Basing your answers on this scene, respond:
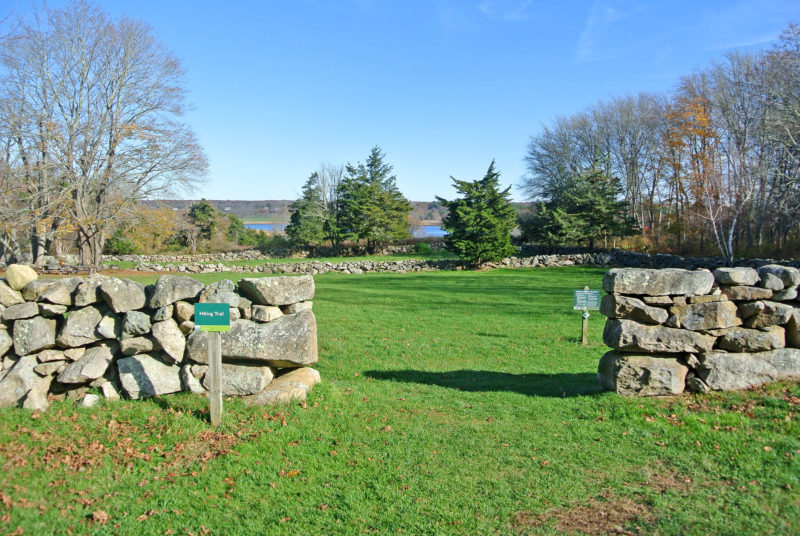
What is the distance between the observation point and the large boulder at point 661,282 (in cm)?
619

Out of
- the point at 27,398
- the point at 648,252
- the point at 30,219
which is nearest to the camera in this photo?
the point at 27,398

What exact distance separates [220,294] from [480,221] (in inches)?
1171

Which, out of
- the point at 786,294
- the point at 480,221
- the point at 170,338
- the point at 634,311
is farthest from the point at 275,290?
the point at 480,221

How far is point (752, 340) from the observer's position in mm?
6066

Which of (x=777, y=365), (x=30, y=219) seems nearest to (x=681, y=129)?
(x=777, y=365)

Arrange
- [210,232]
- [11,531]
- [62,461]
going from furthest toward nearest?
1. [210,232]
2. [62,461]
3. [11,531]

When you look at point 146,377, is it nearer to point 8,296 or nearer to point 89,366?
point 89,366

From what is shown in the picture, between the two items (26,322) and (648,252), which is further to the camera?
(648,252)

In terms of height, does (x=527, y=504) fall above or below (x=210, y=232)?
below

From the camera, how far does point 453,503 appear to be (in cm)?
415

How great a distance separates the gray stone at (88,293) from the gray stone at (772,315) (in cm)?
876

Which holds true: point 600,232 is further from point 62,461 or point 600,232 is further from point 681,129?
point 62,461

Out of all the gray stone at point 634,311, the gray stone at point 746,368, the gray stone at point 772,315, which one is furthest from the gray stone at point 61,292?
the gray stone at point 772,315

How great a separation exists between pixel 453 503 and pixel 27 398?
217 inches
